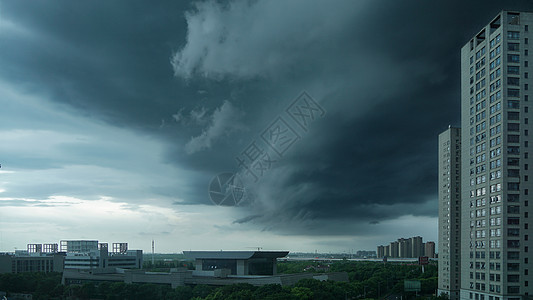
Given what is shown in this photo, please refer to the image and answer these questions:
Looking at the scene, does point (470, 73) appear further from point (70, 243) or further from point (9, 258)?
point (70, 243)

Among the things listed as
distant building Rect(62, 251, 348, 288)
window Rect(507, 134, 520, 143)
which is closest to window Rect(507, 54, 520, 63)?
window Rect(507, 134, 520, 143)

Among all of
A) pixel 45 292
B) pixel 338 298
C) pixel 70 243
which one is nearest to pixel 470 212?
pixel 338 298

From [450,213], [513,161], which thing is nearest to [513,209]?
[513,161]

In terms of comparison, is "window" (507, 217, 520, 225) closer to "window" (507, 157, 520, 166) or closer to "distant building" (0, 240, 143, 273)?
"window" (507, 157, 520, 166)

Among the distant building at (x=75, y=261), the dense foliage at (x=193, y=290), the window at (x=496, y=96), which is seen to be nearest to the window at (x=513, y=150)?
the window at (x=496, y=96)

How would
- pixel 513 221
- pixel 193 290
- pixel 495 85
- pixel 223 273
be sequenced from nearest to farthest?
pixel 513 221, pixel 495 85, pixel 193 290, pixel 223 273

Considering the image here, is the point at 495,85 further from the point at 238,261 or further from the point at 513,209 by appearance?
the point at 238,261

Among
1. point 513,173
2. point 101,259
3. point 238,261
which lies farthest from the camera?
point 101,259
